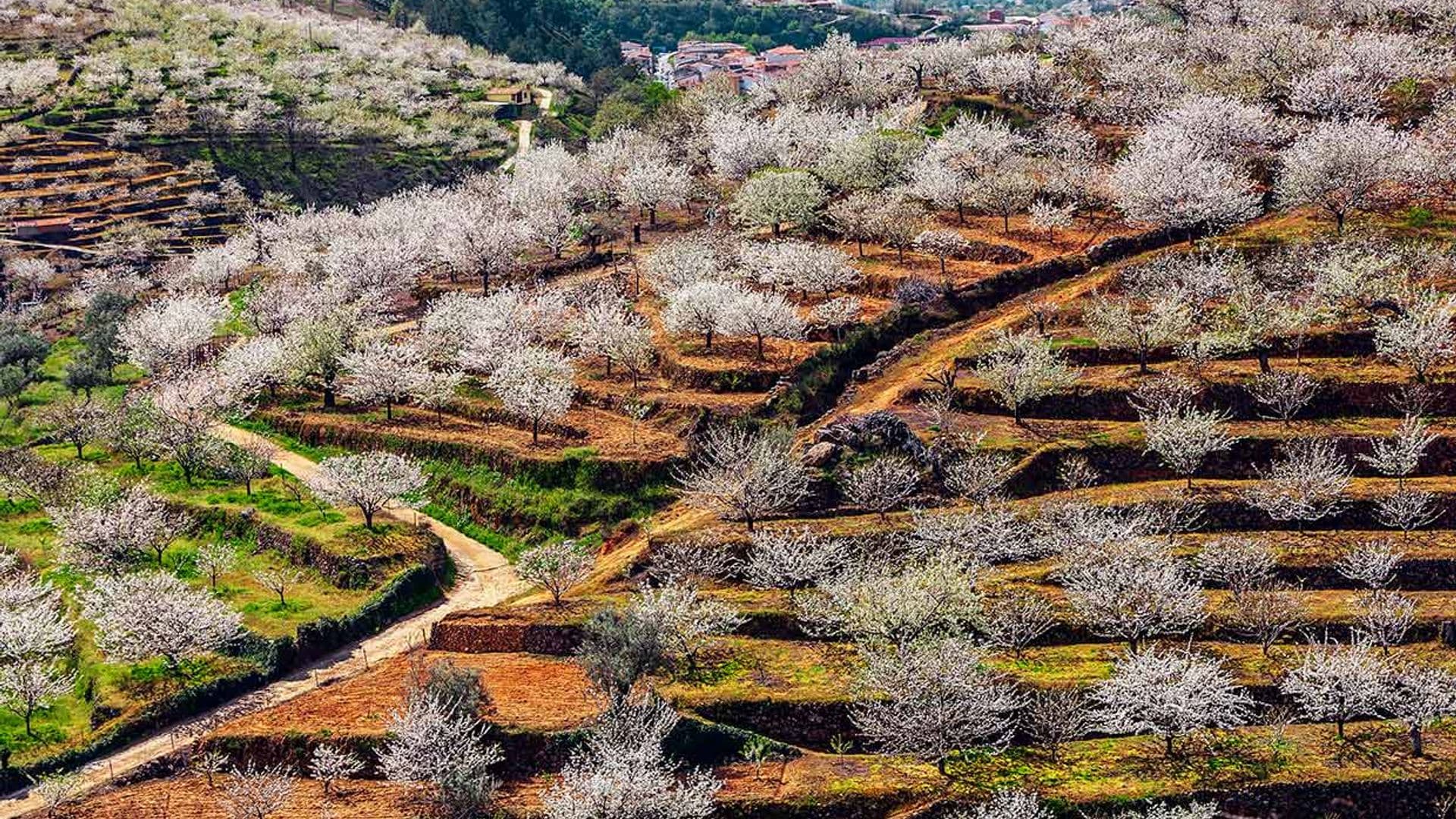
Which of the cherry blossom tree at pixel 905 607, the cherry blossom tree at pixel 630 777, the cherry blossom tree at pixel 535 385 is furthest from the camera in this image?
the cherry blossom tree at pixel 535 385

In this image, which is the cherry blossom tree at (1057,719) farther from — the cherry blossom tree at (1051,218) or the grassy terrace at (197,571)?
the cherry blossom tree at (1051,218)

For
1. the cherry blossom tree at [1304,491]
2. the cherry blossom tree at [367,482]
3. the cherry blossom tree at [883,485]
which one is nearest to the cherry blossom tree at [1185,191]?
the cherry blossom tree at [1304,491]

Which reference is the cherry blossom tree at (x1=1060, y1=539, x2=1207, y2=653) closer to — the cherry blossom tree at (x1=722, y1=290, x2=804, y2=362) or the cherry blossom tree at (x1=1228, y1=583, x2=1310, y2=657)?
the cherry blossom tree at (x1=1228, y1=583, x2=1310, y2=657)

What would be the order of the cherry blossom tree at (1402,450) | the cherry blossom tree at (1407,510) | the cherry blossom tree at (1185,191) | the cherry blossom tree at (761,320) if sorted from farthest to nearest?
the cherry blossom tree at (1185,191), the cherry blossom tree at (761,320), the cherry blossom tree at (1402,450), the cherry blossom tree at (1407,510)

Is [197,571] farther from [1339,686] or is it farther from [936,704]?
[1339,686]

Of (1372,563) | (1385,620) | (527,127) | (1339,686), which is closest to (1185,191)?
(1372,563)

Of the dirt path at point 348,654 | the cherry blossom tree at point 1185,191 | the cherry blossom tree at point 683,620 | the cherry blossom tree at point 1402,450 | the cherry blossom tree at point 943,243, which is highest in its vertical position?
the cherry blossom tree at point 1185,191

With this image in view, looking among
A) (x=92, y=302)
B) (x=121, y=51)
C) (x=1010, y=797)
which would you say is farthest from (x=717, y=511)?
(x=121, y=51)

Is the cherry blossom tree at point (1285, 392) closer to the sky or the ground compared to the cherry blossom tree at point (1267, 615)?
closer to the sky

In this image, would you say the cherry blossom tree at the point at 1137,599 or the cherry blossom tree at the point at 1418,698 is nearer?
the cherry blossom tree at the point at 1418,698
